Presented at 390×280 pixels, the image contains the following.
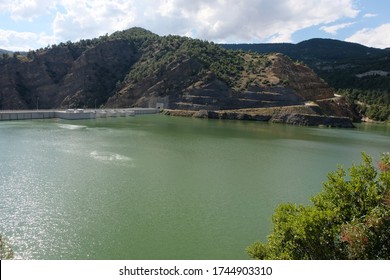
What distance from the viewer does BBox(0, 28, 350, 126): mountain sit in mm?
140000

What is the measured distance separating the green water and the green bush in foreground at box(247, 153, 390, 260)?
634 centimetres

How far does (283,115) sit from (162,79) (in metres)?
56.4

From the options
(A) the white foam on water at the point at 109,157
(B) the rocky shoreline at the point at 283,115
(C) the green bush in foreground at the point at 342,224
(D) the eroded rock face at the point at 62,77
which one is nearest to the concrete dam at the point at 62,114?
(B) the rocky shoreline at the point at 283,115

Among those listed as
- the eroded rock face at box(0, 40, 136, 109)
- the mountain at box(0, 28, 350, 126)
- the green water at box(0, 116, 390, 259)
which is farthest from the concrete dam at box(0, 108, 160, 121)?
the green water at box(0, 116, 390, 259)

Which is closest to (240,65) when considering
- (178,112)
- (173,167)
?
(178,112)

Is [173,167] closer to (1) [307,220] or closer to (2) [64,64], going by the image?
(1) [307,220]

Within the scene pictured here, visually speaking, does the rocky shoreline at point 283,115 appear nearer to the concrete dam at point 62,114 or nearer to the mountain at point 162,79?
the mountain at point 162,79

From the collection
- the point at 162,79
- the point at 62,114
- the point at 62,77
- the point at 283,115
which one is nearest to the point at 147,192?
the point at 62,114

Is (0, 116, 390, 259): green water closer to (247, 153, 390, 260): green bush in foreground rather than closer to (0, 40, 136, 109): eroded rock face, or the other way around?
(247, 153, 390, 260): green bush in foreground

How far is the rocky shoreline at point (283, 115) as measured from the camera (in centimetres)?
12338

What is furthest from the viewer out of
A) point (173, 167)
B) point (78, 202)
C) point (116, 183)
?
point (173, 167)

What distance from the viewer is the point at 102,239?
2603 centimetres

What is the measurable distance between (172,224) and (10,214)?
1372cm

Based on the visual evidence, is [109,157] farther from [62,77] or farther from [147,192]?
[62,77]
